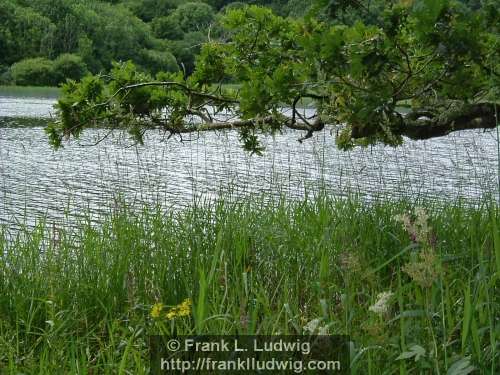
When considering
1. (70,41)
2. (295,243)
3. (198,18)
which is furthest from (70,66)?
(295,243)

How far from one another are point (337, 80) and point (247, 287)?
145 centimetres

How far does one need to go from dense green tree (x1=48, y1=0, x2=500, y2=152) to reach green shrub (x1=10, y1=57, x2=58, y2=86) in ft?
268

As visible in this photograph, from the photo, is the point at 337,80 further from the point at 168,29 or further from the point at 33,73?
the point at 33,73

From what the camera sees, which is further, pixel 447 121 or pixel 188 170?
pixel 188 170

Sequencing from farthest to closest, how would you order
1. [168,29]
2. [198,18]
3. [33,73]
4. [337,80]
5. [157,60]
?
[33,73] → [157,60] → [168,29] → [198,18] → [337,80]

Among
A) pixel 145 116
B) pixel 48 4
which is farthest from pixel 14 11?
pixel 145 116

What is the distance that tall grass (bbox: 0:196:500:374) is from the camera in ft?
9.05

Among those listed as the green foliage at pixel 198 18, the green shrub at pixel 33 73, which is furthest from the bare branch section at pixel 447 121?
the green shrub at pixel 33 73

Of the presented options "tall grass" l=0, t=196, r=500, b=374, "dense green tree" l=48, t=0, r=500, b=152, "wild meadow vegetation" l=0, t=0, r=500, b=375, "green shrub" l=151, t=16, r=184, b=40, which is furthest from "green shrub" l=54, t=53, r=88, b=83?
"tall grass" l=0, t=196, r=500, b=374

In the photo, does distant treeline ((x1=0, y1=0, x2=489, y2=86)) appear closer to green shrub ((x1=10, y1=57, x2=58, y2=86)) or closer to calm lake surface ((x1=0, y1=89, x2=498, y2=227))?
green shrub ((x1=10, y1=57, x2=58, y2=86))

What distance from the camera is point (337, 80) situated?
422 centimetres

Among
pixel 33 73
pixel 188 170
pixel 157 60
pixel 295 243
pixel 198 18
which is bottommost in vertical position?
pixel 188 170

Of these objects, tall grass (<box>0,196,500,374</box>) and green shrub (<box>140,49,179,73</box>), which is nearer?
tall grass (<box>0,196,500,374</box>)

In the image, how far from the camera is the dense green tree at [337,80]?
3.92 m
